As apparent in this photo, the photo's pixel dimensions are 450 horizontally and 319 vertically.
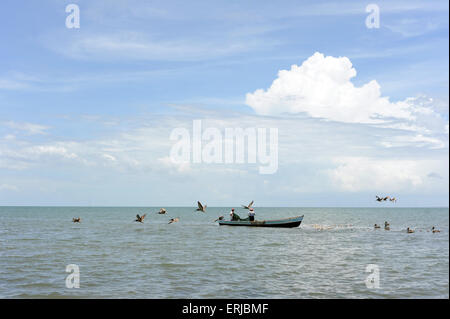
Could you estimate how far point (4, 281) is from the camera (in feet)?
61.2

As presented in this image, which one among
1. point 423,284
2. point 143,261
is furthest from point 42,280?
point 423,284

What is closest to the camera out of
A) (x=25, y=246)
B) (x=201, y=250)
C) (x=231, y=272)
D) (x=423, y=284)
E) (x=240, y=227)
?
(x=423, y=284)

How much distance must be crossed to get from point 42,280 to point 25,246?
56.2 ft

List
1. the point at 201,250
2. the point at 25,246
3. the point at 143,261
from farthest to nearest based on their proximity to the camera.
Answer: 1. the point at 25,246
2. the point at 201,250
3. the point at 143,261

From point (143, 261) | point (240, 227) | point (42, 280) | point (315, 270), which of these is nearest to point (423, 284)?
point (315, 270)

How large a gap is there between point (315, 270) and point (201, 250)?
11.7 metres

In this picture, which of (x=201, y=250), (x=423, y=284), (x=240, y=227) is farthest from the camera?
(x=240, y=227)
